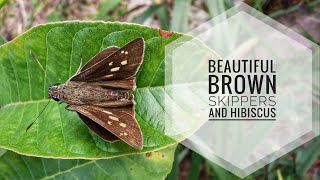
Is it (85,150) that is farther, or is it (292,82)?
(292,82)

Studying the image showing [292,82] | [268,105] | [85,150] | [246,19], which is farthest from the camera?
[292,82]

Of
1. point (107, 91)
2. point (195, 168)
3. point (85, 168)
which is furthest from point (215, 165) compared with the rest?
point (107, 91)

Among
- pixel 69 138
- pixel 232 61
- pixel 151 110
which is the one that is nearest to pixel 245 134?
pixel 232 61

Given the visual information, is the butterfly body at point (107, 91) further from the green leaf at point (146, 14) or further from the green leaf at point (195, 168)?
the green leaf at point (146, 14)

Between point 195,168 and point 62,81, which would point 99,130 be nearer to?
point 62,81

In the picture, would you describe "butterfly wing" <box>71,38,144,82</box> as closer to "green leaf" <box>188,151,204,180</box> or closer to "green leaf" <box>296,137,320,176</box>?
"green leaf" <box>188,151,204,180</box>

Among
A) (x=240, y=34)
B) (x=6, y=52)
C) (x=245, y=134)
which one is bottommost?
(x=245, y=134)

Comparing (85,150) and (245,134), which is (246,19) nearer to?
(245,134)

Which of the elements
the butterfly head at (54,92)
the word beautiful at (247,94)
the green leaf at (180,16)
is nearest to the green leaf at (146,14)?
the green leaf at (180,16)
